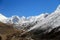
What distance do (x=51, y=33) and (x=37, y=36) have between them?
77.9 inches

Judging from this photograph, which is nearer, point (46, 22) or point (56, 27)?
point (56, 27)

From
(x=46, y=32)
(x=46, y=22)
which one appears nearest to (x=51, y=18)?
(x=46, y=22)

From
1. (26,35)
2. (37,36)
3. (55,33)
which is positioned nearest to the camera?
(55,33)

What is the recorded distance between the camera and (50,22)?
2405 centimetres

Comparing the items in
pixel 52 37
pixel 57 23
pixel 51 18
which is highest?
pixel 51 18

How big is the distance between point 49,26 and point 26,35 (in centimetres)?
426

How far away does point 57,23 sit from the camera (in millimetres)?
22875

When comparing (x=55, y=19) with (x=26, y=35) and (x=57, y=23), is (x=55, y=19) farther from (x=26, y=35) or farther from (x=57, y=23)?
(x=26, y=35)

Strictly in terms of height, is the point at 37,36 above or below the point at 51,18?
below

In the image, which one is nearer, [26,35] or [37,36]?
[37,36]

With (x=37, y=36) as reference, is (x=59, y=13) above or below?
above

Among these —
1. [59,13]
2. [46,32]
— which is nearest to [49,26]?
[46,32]

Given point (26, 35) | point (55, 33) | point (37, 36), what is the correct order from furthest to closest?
point (26, 35) → point (37, 36) → point (55, 33)

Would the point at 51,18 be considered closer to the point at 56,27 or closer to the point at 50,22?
the point at 50,22
